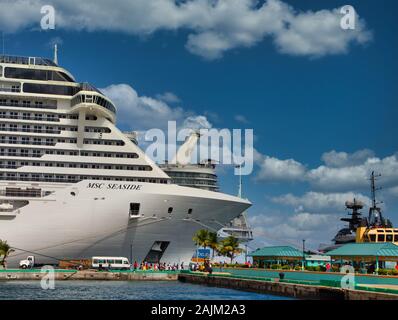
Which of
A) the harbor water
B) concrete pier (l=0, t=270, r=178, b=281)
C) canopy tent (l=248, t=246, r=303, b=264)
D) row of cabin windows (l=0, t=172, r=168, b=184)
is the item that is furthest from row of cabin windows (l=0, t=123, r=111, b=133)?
canopy tent (l=248, t=246, r=303, b=264)

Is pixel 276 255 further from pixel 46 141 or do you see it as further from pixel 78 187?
pixel 46 141

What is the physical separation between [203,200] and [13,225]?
1766cm

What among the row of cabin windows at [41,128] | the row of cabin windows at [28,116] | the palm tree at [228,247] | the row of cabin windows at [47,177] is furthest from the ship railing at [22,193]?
the palm tree at [228,247]

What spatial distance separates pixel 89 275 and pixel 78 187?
8.32 metres

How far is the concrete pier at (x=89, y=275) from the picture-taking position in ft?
179

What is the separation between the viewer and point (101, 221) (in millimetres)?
55812

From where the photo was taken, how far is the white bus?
57.7 metres

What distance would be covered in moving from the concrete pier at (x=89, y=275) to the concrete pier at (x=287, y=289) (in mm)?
2216

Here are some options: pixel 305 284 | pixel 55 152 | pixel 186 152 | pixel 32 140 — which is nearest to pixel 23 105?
pixel 32 140

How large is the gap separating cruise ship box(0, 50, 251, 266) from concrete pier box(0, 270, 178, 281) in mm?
2177

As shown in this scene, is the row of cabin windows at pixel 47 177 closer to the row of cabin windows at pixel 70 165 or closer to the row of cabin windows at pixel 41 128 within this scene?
the row of cabin windows at pixel 70 165

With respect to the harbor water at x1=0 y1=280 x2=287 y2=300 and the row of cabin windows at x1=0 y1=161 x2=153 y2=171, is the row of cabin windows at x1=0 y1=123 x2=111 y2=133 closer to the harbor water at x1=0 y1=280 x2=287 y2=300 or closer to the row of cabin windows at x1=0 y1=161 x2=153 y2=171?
the row of cabin windows at x1=0 y1=161 x2=153 y2=171

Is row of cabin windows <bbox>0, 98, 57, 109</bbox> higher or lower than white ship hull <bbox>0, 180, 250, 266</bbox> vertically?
higher

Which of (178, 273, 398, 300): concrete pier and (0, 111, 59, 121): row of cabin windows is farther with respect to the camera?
(0, 111, 59, 121): row of cabin windows
